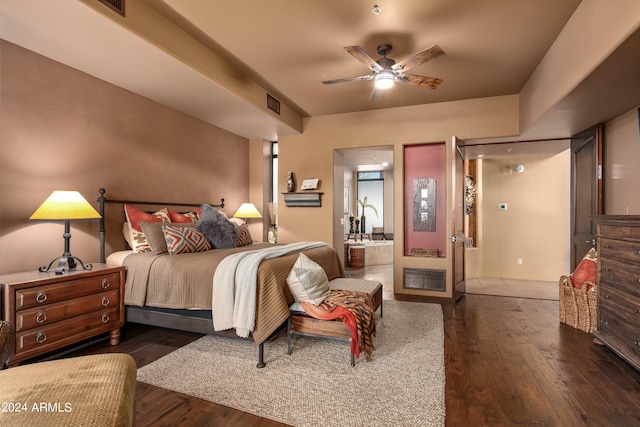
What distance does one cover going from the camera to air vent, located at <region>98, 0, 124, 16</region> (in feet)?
7.39

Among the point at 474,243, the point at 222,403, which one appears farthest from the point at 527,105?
the point at 222,403

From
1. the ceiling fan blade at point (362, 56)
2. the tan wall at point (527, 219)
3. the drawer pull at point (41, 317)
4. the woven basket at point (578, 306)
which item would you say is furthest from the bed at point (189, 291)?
the tan wall at point (527, 219)

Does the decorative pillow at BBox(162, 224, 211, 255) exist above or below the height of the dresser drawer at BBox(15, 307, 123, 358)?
above

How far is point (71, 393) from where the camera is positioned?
3.43ft

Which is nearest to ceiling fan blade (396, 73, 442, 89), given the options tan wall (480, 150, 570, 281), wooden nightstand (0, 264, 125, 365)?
wooden nightstand (0, 264, 125, 365)

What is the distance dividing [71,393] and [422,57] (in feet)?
10.1

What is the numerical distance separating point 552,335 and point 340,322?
2211 millimetres

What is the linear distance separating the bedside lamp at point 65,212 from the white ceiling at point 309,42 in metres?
1.24

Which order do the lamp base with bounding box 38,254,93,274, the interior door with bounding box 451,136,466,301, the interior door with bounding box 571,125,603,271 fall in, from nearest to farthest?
1. the lamp base with bounding box 38,254,93,274
2. the interior door with bounding box 571,125,603,271
3. the interior door with bounding box 451,136,466,301

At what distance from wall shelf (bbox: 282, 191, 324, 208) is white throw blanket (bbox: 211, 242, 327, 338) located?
8.74 feet

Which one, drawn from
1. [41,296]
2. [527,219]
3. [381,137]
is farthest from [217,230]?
[527,219]

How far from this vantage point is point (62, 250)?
2930mm

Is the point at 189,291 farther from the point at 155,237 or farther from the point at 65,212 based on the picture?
the point at 65,212

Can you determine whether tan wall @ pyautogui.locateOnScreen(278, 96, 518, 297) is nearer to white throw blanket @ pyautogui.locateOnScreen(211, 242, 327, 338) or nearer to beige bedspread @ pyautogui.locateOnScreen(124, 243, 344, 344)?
beige bedspread @ pyautogui.locateOnScreen(124, 243, 344, 344)
